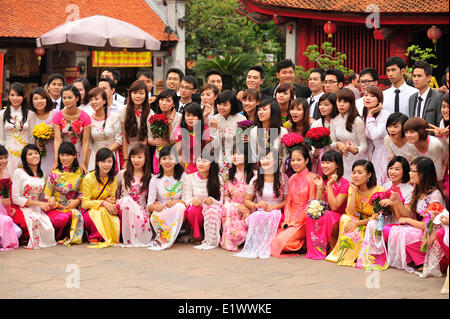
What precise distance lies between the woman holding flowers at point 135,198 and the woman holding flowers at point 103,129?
52 centimetres

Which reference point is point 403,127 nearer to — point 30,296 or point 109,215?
point 109,215

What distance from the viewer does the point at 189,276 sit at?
7.19m

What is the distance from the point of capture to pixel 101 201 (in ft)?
29.4

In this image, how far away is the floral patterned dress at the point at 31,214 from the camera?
8.71m

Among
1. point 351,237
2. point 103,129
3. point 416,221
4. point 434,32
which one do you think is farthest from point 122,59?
point 416,221

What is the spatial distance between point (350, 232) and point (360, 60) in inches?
376

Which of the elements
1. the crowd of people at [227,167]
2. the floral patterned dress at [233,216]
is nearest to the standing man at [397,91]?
the crowd of people at [227,167]

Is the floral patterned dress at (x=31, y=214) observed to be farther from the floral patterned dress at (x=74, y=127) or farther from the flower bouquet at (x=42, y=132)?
the floral patterned dress at (x=74, y=127)

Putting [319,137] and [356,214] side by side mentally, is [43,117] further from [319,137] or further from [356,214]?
[356,214]

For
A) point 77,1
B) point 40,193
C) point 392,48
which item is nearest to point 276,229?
point 40,193

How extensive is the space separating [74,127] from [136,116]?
2.66ft

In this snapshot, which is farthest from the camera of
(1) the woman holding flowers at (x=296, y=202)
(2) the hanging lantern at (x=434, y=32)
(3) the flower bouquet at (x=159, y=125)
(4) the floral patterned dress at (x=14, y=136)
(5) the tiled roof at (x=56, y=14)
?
(5) the tiled roof at (x=56, y=14)

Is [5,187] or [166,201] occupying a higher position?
[5,187]

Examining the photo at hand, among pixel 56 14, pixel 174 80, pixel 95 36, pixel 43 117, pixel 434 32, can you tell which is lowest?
pixel 43 117
